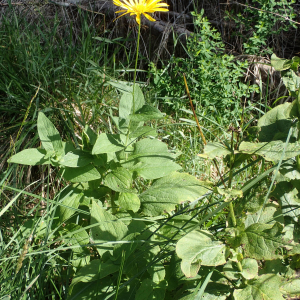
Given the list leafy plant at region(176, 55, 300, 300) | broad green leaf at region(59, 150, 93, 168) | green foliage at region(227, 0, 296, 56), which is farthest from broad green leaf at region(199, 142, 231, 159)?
green foliage at region(227, 0, 296, 56)

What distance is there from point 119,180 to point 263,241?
0.59m

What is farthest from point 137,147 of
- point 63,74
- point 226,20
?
point 226,20

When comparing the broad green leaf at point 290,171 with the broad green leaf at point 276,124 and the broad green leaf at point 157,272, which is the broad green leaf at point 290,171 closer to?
the broad green leaf at point 276,124

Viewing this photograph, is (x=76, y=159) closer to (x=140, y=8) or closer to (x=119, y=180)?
(x=119, y=180)

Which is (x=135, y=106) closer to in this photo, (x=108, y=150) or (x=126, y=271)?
(x=108, y=150)

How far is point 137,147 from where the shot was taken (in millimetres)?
1328

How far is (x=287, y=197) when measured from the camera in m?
1.07

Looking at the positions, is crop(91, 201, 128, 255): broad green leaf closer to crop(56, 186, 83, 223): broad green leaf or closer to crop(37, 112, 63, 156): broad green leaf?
crop(56, 186, 83, 223): broad green leaf

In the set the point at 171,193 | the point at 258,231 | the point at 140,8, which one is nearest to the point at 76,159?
the point at 171,193

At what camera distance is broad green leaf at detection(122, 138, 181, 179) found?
1289 millimetres

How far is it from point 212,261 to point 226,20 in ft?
9.55

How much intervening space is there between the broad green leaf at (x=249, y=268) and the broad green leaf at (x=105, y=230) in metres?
0.40

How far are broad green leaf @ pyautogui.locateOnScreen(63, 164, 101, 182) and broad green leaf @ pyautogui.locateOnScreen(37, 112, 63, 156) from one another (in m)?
0.10

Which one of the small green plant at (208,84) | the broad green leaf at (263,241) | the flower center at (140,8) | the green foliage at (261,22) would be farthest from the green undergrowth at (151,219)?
the green foliage at (261,22)
